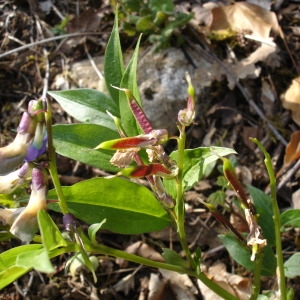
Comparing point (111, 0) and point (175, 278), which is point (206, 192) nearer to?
point (175, 278)

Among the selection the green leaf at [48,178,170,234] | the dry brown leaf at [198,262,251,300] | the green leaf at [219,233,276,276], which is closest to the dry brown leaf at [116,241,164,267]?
the dry brown leaf at [198,262,251,300]

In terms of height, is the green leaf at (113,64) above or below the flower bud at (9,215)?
above

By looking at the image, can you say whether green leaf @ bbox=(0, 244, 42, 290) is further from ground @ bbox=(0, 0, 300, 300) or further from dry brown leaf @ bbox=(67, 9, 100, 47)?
dry brown leaf @ bbox=(67, 9, 100, 47)

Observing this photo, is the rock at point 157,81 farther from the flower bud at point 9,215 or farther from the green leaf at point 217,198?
the flower bud at point 9,215

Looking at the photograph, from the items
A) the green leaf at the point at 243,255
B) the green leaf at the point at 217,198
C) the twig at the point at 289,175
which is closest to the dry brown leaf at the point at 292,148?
the twig at the point at 289,175

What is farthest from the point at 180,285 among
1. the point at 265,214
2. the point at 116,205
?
the point at 116,205

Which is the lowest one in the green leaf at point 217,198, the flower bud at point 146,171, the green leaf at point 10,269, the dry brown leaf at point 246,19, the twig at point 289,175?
the green leaf at point 217,198

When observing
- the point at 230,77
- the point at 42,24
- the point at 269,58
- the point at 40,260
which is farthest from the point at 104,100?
the point at 42,24
